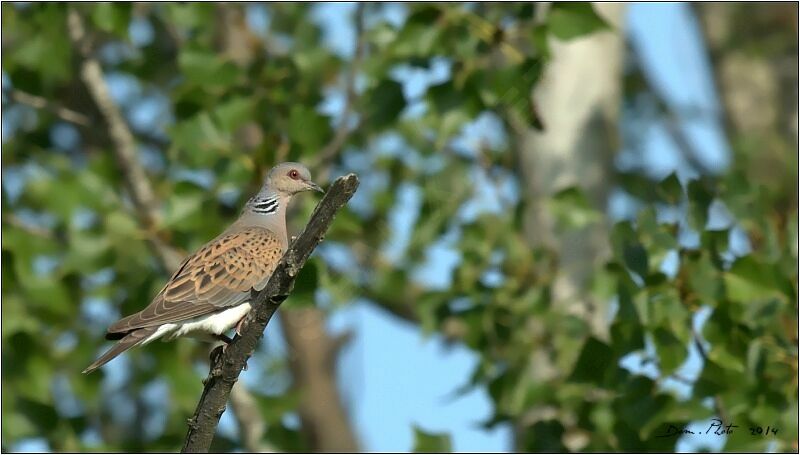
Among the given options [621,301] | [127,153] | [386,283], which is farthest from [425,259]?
[621,301]

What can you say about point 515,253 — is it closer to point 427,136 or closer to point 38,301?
point 427,136

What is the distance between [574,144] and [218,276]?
114 inches

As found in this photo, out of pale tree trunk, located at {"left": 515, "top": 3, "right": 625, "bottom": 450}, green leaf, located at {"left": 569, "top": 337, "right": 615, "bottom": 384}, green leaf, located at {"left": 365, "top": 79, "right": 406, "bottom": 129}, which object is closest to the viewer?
green leaf, located at {"left": 569, "top": 337, "right": 615, "bottom": 384}

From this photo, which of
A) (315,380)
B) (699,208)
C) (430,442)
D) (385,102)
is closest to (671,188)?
(699,208)

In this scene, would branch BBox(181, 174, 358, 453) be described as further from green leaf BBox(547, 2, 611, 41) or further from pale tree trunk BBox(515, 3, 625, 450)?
pale tree trunk BBox(515, 3, 625, 450)

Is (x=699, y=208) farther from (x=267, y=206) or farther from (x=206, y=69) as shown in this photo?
(x=206, y=69)

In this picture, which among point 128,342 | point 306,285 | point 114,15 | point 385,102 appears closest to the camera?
point 128,342

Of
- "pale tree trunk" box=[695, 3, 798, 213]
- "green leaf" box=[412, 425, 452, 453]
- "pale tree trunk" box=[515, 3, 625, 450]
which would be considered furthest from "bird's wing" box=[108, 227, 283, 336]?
"pale tree trunk" box=[695, 3, 798, 213]

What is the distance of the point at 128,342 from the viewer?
4367mm

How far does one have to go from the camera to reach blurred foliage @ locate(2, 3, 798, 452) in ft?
15.8

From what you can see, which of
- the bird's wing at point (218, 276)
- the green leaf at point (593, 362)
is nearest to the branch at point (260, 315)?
A: the bird's wing at point (218, 276)

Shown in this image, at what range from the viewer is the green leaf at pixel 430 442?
5.14 meters

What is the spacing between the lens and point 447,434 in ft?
17.1

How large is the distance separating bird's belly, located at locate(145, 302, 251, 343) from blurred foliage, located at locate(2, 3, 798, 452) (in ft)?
1.43
